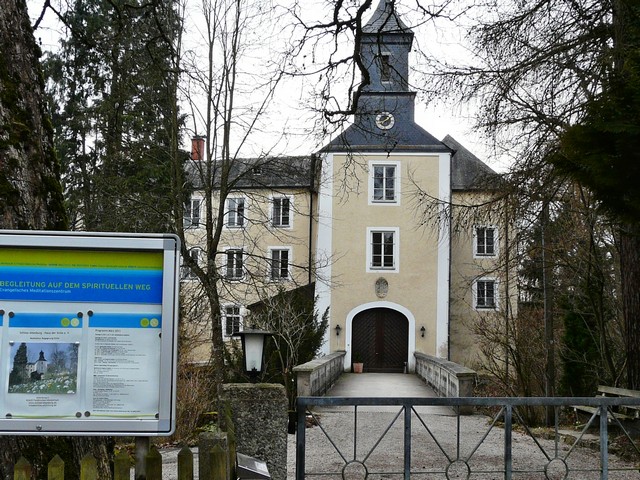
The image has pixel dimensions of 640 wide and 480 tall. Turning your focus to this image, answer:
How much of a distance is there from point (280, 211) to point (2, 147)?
32.1 metres

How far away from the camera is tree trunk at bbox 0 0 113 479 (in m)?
3.65

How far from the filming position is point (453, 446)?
1159 centimetres

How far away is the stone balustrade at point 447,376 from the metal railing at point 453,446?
816mm

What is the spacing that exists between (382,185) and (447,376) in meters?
15.4

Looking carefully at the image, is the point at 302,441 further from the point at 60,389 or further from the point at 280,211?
the point at 280,211

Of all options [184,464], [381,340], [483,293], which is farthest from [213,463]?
[483,293]

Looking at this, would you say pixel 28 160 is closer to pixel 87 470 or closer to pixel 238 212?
pixel 87 470

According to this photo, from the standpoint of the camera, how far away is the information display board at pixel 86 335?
3.12 meters

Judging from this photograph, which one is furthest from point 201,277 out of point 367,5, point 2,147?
point 2,147

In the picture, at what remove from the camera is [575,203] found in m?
15.2

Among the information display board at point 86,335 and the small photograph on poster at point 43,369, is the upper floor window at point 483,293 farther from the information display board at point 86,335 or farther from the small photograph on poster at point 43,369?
the small photograph on poster at point 43,369

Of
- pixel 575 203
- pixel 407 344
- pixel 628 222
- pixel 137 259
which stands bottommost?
pixel 407 344

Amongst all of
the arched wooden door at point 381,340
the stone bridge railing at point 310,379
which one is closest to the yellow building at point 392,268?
→ the arched wooden door at point 381,340

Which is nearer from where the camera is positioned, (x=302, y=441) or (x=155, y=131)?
(x=302, y=441)
